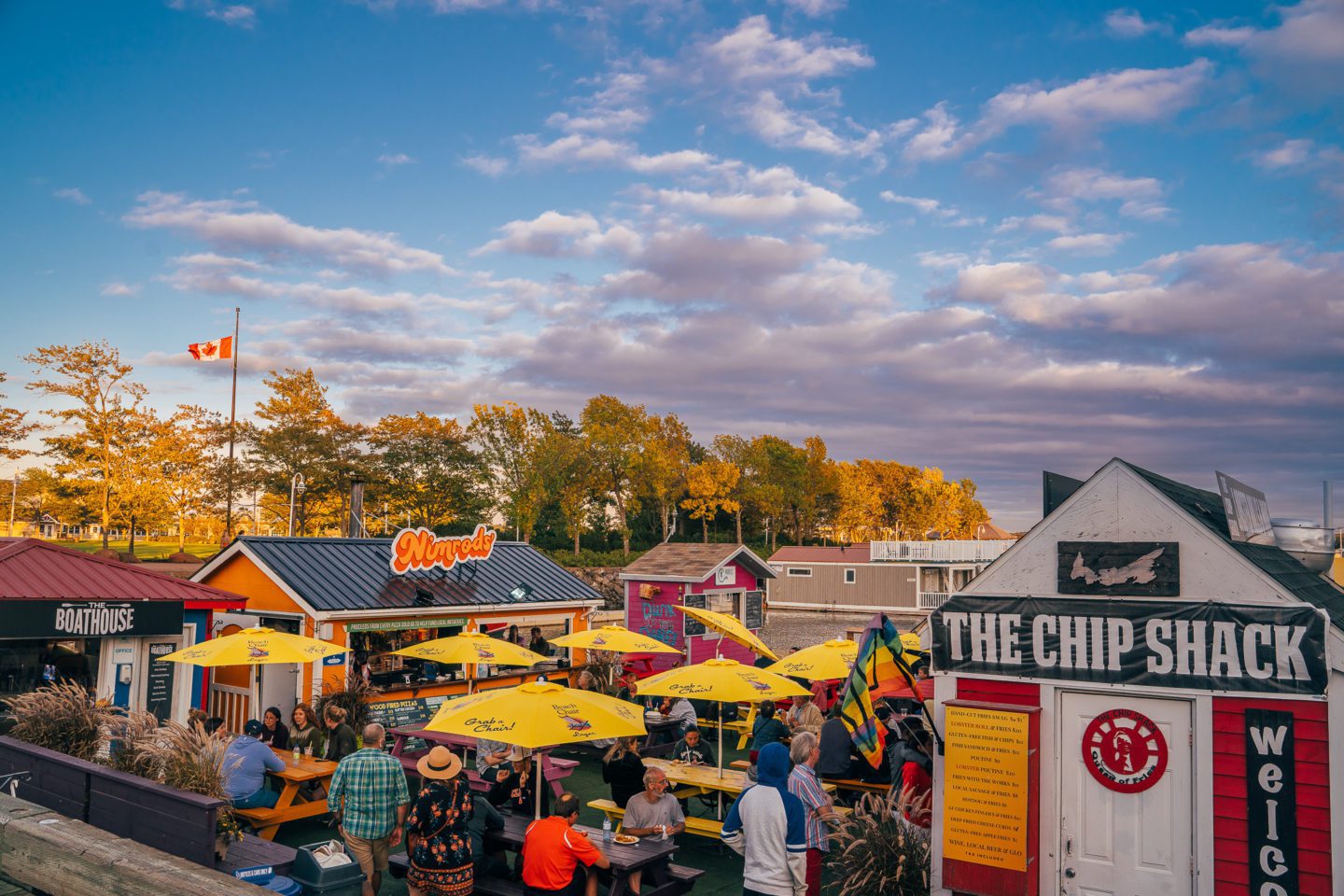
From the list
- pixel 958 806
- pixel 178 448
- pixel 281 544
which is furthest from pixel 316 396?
pixel 958 806

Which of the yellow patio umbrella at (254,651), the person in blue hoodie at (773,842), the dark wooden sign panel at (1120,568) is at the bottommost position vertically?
the person in blue hoodie at (773,842)

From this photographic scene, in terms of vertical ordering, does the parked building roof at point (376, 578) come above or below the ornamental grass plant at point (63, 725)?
above

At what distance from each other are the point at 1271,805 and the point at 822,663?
264 inches

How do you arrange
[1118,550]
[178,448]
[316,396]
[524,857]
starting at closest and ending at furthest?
[524,857] < [1118,550] < [178,448] < [316,396]

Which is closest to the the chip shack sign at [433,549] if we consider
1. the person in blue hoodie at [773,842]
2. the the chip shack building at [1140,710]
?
the person in blue hoodie at [773,842]

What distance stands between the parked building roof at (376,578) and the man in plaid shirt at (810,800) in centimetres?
1147

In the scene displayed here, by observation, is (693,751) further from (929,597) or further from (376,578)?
(929,597)

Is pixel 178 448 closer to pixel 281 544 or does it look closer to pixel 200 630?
pixel 281 544

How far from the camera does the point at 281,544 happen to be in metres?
19.2

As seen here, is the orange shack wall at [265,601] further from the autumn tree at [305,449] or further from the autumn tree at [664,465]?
the autumn tree at [664,465]

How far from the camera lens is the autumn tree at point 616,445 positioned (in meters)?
64.2

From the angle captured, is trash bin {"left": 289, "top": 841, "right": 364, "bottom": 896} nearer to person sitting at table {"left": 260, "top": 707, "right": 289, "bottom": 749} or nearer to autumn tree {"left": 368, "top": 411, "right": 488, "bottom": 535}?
person sitting at table {"left": 260, "top": 707, "right": 289, "bottom": 749}

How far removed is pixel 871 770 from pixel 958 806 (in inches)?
165

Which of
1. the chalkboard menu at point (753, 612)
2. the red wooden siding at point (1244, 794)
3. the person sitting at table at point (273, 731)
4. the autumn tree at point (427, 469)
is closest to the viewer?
the red wooden siding at point (1244, 794)
